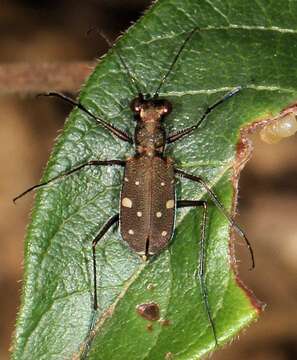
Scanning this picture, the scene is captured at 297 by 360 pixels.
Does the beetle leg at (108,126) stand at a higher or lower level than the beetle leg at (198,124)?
higher

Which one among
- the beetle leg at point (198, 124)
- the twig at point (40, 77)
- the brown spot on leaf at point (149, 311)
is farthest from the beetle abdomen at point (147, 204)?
the twig at point (40, 77)

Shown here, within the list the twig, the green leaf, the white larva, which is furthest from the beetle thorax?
the twig

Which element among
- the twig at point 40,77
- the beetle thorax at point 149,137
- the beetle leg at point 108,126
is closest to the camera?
the beetle leg at point 108,126

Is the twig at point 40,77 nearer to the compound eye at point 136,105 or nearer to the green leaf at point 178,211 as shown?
the compound eye at point 136,105

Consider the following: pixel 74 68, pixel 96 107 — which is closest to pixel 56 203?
pixel 96 107

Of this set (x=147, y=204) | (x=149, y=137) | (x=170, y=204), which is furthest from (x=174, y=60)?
(x=147, y=204)

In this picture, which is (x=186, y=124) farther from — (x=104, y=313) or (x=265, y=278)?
(x=265, y=278)
